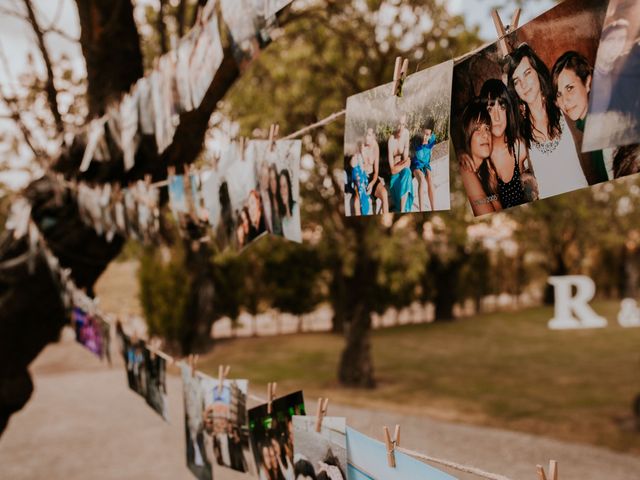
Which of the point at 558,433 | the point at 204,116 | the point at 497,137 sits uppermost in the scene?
the point at 204,116

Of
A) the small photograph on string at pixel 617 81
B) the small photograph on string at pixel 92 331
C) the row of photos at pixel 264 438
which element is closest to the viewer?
the small photograph on string at pixel 617 81

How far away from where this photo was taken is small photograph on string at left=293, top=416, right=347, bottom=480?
181 centimetres

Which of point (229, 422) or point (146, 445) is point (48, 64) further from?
point (146, 445)

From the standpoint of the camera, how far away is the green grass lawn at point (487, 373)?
9977 mm

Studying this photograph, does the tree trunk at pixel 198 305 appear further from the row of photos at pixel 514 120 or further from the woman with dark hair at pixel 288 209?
the row of photos at pixel 514 120

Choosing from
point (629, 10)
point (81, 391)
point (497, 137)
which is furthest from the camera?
point (81, 391)

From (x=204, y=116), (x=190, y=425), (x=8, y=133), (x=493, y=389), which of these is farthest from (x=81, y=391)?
(x=190, y=425)

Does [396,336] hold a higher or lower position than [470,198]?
lower

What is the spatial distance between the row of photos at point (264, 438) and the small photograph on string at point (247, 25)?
122cm

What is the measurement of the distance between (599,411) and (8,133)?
10587mm

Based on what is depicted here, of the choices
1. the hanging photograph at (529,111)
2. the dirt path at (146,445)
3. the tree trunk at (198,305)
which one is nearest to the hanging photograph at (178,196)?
the hanging photograph at (529,111)

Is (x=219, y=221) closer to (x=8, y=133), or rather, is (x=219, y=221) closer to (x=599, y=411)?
(x=8, y=133)

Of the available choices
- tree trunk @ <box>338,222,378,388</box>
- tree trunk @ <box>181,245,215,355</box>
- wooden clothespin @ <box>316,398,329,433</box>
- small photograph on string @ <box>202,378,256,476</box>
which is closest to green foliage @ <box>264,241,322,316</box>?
tree trunk @ <box>181,245,215,355</box>

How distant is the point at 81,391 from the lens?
1351 cm
